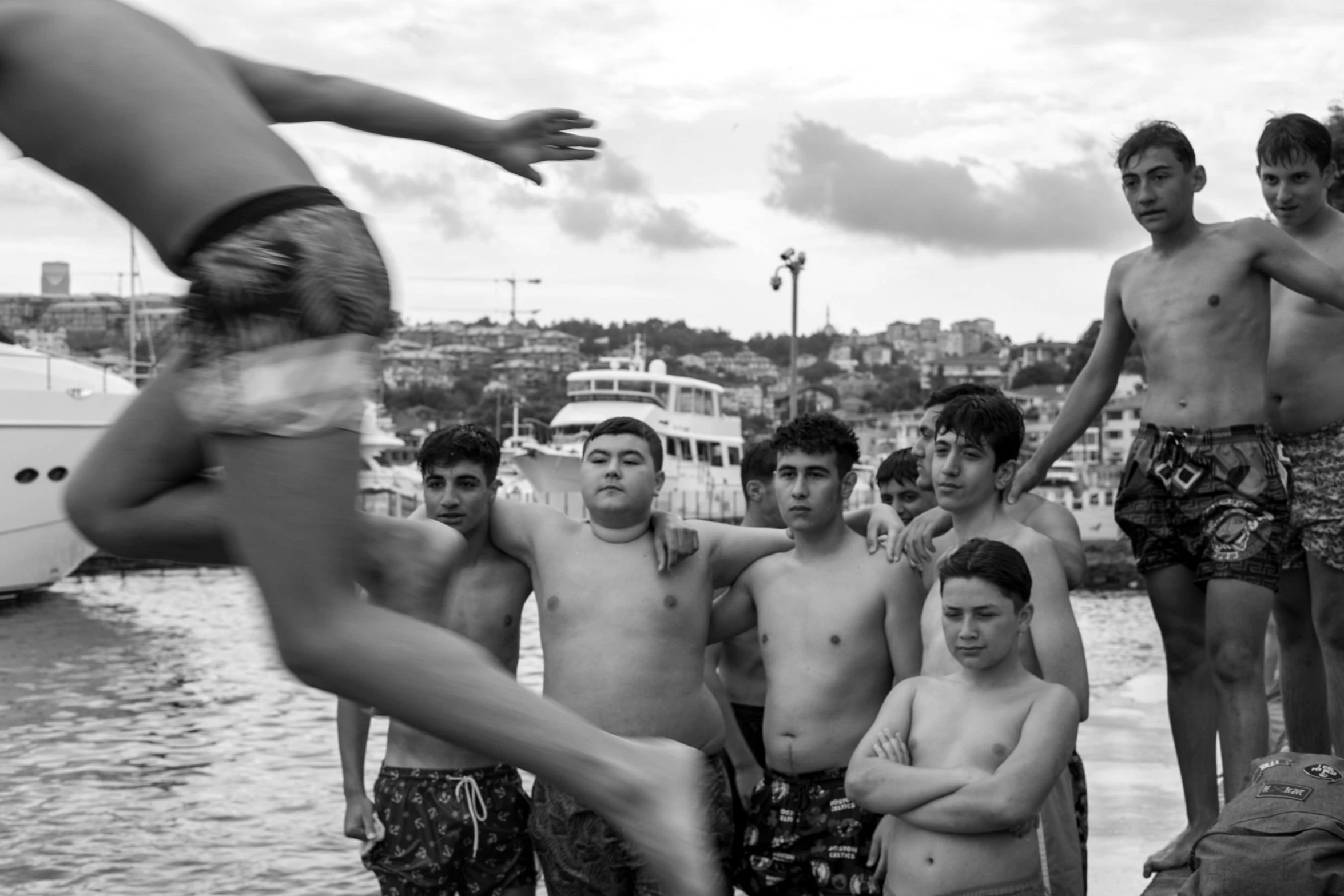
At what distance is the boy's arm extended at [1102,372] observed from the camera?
5.73 metres

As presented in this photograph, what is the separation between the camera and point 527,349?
192125mm

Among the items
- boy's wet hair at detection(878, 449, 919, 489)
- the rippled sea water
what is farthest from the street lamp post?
boy's wet hair at detection(878, 449, 919, 489)

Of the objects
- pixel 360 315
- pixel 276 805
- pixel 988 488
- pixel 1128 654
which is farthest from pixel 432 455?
pixel 1128 654

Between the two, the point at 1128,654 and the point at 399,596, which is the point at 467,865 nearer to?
the point at 399,596

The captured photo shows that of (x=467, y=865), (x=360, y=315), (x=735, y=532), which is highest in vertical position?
(x=360, y=315)

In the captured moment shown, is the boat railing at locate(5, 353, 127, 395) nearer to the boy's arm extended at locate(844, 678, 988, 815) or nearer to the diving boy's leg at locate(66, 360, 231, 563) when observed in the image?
the boy's arm extended at locate(844, 678, 988, 815)

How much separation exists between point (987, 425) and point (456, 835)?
2.38 metres

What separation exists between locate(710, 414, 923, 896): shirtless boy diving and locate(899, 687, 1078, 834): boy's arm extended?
2.28ft

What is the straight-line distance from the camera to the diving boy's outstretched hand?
3139mm

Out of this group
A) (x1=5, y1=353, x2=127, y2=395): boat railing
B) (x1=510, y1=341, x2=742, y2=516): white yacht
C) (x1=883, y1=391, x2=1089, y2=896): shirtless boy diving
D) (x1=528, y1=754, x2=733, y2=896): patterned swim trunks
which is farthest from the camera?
(x1=510, y1=341, x2=742, y2=516): white yacht

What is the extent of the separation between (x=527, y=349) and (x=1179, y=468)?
188 metres

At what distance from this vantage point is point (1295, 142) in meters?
5.59

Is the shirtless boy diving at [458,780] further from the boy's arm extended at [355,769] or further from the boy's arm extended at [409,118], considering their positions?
the boy's arm extended at [409,118]

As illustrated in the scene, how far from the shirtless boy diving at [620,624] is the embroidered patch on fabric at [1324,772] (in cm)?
189
